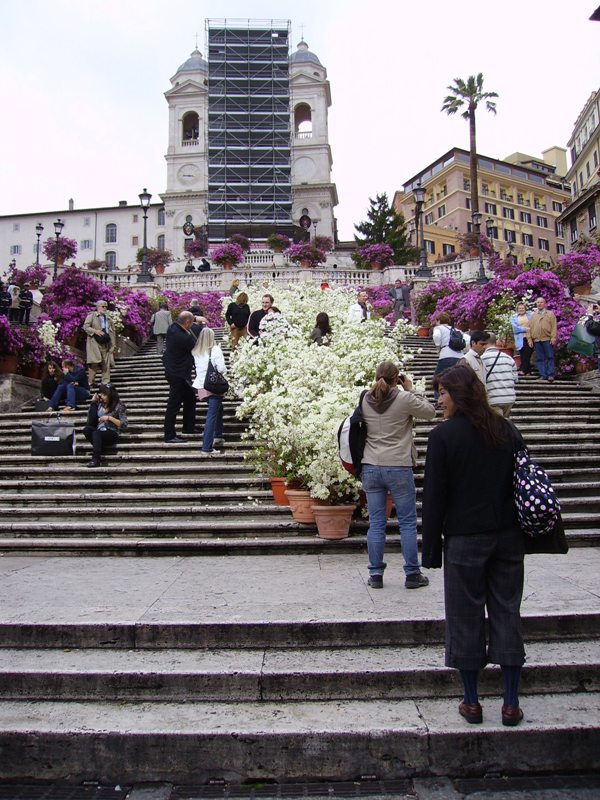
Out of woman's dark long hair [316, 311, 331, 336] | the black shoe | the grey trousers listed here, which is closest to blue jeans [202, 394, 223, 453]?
woman's dark long hair [316, 311, 331, 336]

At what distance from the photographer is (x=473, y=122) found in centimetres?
4166

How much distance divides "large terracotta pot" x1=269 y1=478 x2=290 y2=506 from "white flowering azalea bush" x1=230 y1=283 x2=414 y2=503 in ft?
0.33

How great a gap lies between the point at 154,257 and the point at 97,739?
134 feet

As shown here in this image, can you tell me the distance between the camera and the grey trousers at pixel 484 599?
3469 mm

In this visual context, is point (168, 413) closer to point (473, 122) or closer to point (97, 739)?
point (97, 739)

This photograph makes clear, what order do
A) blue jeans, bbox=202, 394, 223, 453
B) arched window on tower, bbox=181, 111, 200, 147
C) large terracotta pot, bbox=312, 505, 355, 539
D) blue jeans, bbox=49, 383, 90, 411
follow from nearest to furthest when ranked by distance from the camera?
large terracotta pot, bbox=312, 505, 355, 539 < blue jeans, bbox=202, 394, 223, 453 < blue jeans, bbox=49, 383, 90, 411 < arched window on tower, bbox=181, 111, 200, 147

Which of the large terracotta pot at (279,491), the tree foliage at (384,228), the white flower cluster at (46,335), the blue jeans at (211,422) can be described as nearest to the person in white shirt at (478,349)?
the large terracotta pot at (279,491)

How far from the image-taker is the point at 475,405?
3.67 m

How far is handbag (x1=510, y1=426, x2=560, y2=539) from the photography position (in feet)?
11.2

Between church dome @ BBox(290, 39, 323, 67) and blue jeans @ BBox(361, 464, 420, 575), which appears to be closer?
blue jeans @ BBox(361, 464, 420, 575)

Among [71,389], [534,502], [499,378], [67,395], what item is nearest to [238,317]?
[71,389]

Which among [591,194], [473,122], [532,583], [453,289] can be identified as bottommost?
[532,583]

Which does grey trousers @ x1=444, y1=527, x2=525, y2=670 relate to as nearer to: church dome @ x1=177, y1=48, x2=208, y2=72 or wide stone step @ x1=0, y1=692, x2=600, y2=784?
wide stone step @ x1=0, y1=692, x2=600, y2=784

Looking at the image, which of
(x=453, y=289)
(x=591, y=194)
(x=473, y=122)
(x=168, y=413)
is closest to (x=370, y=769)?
(x=168, y=413)
